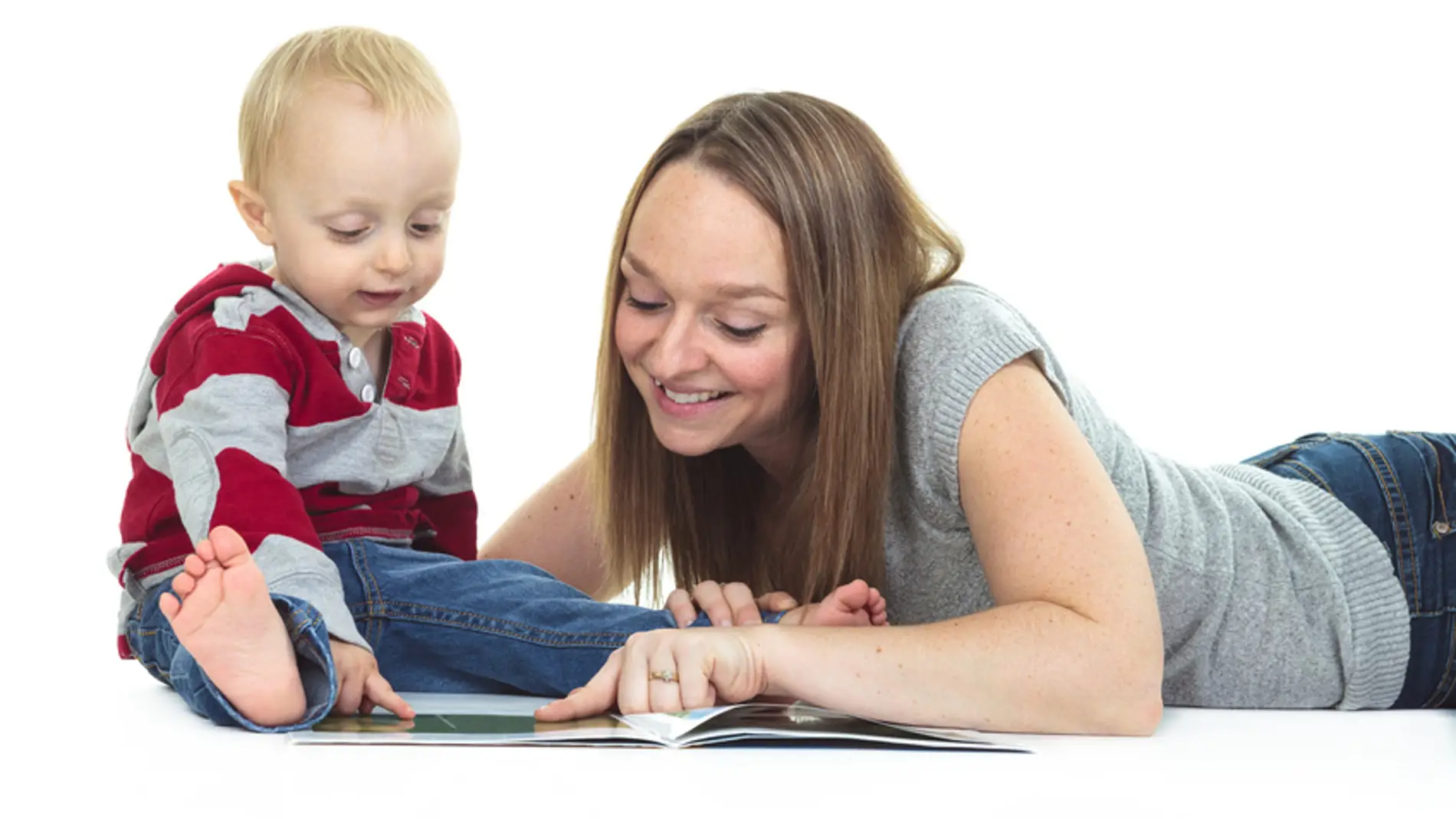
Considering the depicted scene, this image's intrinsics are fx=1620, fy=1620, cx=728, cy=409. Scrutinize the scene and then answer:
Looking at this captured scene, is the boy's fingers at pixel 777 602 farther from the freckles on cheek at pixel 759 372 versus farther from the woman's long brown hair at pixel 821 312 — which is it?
the freckles on cheek at pixel 759 372

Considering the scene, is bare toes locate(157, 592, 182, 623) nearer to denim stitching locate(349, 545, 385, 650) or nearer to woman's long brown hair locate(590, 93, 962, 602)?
denim stitching locate(349, 545, 385, 650)

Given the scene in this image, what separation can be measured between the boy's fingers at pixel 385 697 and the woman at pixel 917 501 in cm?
20

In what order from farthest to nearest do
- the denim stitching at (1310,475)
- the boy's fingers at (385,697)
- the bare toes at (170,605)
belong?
the denim stitching at (1310,475) → the boy's fingers at (385,697) → the bare toes at (170,605)

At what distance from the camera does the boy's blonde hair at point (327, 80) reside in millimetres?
2230

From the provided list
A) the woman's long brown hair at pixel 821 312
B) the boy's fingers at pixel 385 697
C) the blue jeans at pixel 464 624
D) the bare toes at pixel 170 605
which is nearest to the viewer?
the bare toes at pixel 170 605

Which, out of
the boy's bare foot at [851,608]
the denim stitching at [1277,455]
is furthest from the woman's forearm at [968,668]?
the denim stitching at [1277,455]

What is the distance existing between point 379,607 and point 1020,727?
95 cm

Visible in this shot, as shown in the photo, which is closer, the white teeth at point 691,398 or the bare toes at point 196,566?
the bare toes at point 196,566

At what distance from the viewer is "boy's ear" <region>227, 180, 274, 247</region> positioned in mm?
2299

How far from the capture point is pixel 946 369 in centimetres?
212

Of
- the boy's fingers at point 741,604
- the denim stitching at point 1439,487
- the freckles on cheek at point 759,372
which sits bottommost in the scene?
the boy's fingers at point 741,604

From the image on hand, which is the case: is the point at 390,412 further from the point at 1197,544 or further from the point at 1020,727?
the point at 1197,544

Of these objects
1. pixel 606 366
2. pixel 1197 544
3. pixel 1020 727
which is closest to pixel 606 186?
pixel 606 366

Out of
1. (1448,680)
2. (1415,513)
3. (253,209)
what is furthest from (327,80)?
(1448,680)
